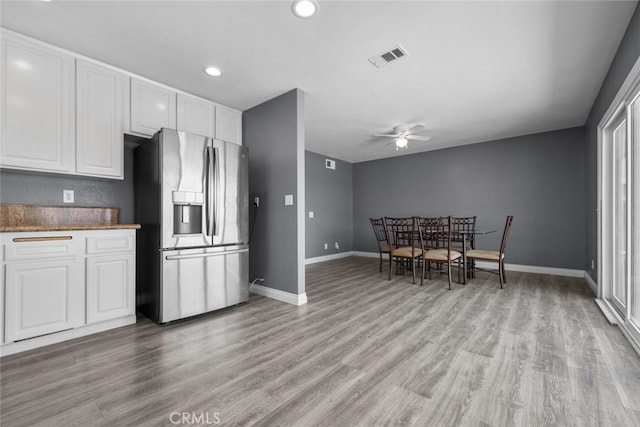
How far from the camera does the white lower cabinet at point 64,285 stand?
193 cm

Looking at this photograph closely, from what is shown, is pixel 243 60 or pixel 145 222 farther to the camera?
pixel 145 222

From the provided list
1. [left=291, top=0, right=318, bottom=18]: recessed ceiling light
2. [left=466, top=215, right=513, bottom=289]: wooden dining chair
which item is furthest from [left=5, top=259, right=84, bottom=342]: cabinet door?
[left=466, top=215, right=513, bottom=289]: wooden dining chair

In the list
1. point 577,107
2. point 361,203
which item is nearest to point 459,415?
point 577,107

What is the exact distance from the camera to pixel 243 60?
2547mm

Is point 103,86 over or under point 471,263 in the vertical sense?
over

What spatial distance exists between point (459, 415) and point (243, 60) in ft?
10.0

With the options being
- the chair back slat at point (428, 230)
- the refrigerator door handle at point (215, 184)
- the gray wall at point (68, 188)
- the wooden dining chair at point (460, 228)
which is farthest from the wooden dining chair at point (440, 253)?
the gray wall at point (68, 188)

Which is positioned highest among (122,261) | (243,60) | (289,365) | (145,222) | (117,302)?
(243,60)

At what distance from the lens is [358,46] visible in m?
2.35

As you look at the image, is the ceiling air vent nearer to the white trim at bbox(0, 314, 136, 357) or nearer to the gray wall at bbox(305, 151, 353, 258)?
the white trim at bbox(0, 314, 136, 357)

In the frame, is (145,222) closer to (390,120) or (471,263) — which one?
(390,120)

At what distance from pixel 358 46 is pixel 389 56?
0.34 m

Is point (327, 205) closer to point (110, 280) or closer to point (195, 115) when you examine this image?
point (195, 115)

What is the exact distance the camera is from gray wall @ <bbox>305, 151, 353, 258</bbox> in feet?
19.5
